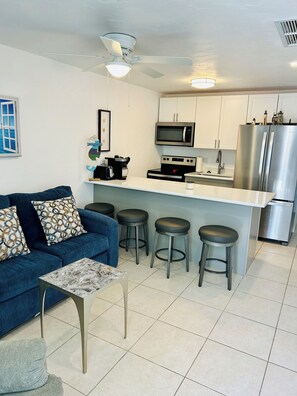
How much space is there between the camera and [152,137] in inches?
218

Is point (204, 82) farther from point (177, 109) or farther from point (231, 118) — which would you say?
point (177, 109)

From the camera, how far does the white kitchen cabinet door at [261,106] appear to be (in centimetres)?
447

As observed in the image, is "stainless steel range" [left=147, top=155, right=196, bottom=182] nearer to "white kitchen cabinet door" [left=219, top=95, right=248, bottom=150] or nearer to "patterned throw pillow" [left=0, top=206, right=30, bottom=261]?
"white kitchen cabinet door" [left=219, top=95, right=248, bottom=150]

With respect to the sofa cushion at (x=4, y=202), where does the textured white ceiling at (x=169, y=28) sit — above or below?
above

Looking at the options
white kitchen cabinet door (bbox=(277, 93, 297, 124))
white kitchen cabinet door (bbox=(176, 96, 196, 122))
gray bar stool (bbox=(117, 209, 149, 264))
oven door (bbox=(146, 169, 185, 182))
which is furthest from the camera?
oven door (bbox=(146, 169, 185, 182))

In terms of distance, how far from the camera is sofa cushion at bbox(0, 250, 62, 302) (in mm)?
2117

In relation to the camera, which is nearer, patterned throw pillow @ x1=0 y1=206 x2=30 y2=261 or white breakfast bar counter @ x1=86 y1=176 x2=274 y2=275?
patterned throw pillow @ x1=0 y1=206 x2=30 y2=261

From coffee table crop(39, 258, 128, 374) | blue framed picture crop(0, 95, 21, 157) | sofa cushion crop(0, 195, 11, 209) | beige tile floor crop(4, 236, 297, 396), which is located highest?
blue framed picture crop(0, 95, 21, 157)

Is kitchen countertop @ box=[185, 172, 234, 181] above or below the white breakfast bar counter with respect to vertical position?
above

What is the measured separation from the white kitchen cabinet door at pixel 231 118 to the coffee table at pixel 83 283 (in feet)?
11.7

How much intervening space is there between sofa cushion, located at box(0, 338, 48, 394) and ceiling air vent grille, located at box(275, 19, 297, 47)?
7.94 feet

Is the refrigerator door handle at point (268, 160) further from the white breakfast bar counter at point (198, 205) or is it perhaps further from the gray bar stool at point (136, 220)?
the gray bar stool at point (136, 220)

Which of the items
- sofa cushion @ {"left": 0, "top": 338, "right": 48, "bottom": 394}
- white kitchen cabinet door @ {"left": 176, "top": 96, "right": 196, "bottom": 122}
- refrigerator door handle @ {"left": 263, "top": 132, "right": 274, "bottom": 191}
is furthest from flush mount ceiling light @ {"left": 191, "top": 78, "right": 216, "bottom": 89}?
sofa cushion @ {"left": 0, "top": 338, "right": 48, "bottom": 394}

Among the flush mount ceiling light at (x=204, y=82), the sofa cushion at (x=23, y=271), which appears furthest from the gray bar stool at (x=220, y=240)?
the flush mount ceiling light at (x=204, y=82)
